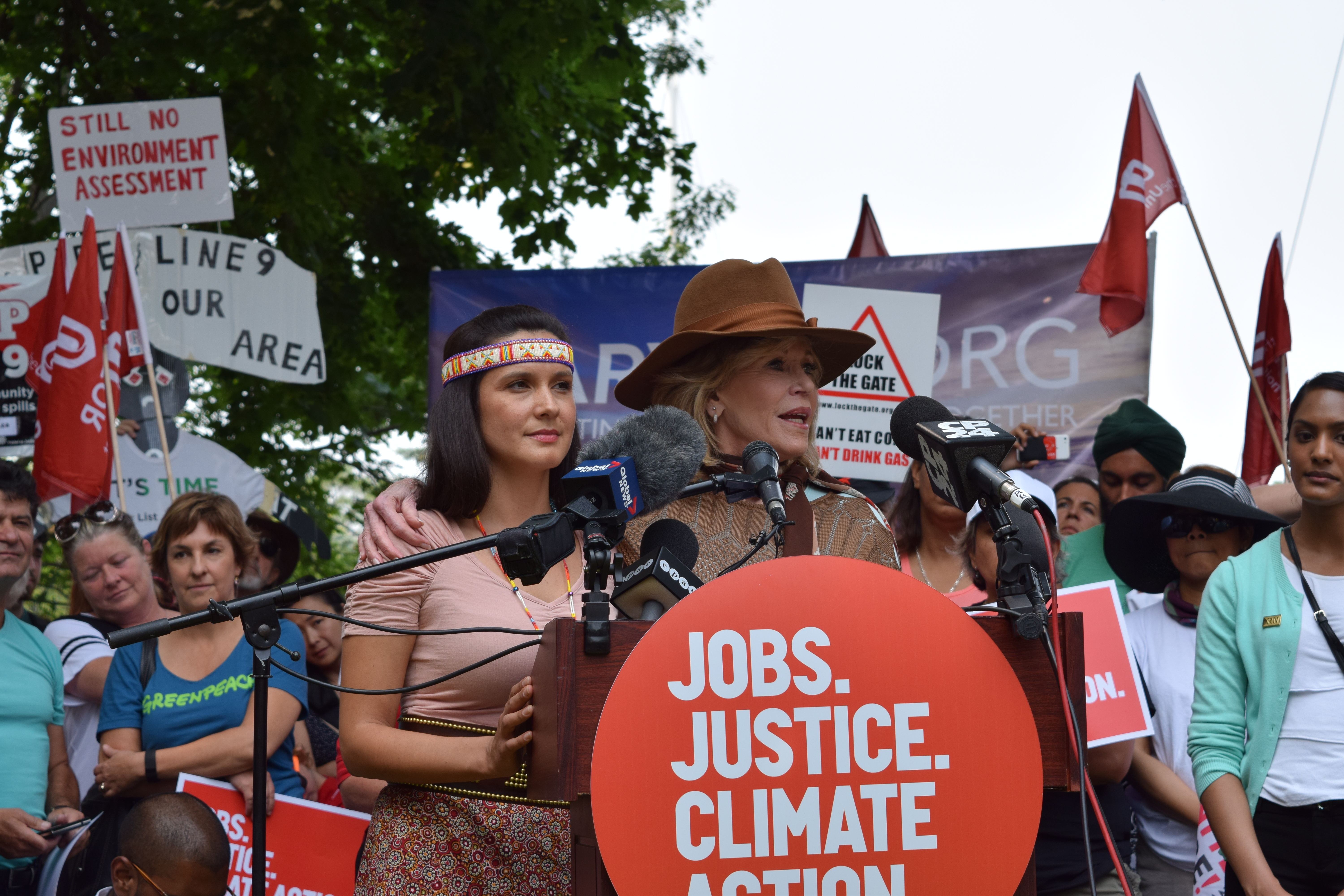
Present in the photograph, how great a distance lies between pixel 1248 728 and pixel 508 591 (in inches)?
78.5

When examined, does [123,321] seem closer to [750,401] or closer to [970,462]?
[750,401]

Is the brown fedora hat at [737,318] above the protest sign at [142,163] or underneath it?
underneath

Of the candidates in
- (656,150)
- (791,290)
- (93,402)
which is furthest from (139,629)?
(656,150)

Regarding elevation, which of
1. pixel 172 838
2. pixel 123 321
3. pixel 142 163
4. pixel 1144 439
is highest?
pixel 142 163

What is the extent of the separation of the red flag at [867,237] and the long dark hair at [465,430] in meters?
5.74

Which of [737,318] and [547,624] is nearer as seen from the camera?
[547,624]

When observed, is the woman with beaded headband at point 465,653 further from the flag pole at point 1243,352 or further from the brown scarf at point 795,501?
the flag pole at point 1243,352

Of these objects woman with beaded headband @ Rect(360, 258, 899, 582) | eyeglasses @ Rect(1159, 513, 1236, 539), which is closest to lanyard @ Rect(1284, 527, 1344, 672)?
eyeglasses @ Rect(1159, 513, 1236, 539)

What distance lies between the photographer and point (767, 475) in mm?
2100

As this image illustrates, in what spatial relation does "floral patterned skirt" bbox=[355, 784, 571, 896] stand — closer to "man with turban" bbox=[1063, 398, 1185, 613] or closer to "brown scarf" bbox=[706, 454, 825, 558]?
"brown scarf" bbox=[706, 454, 825, 558]

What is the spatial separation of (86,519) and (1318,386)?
4754 millimetres

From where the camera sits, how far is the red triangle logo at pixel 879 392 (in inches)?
232

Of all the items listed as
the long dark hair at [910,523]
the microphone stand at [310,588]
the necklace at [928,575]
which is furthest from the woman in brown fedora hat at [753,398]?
the long dark hair at [910,523]

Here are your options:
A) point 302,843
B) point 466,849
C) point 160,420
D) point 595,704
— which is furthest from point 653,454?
point 160,420
